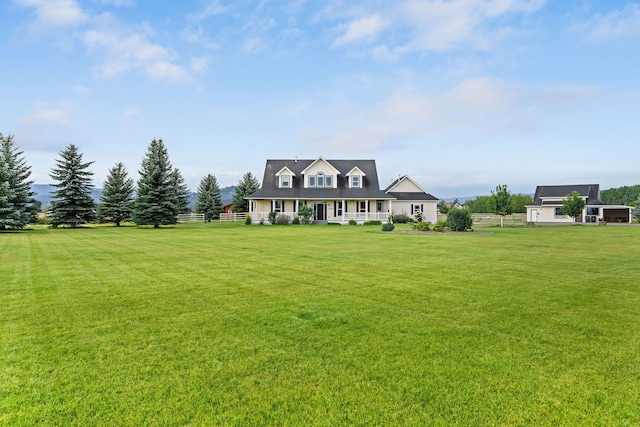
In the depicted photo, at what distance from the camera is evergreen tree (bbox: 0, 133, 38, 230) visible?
27094 millimetres

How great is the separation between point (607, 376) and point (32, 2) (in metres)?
21.0

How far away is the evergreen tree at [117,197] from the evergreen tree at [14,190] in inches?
291

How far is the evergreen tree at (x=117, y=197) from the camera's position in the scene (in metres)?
39.7

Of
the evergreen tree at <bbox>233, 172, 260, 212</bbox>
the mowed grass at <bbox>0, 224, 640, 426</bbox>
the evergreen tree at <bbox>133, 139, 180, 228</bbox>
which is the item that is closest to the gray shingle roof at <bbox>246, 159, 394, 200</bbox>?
the evergreen tree at <bbox>133, 139, 180, 228</bbox>

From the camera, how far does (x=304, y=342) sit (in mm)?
3984

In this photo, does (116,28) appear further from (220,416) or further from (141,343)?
(220,416)

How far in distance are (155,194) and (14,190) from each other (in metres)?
10.8

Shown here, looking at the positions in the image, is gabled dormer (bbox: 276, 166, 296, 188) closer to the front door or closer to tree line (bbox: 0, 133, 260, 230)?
the front door

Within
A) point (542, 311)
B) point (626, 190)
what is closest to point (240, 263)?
point (542, 311)

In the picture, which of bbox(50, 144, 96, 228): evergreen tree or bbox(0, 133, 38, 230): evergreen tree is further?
bbox(50, 144, 96, 228): evergreen tree

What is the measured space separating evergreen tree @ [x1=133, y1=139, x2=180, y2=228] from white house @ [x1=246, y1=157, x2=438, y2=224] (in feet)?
25.1

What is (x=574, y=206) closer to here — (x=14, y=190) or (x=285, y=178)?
(x=285, y=178)

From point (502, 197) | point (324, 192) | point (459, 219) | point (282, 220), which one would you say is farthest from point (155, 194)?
point (502, 197)

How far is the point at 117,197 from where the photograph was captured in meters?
40.2
